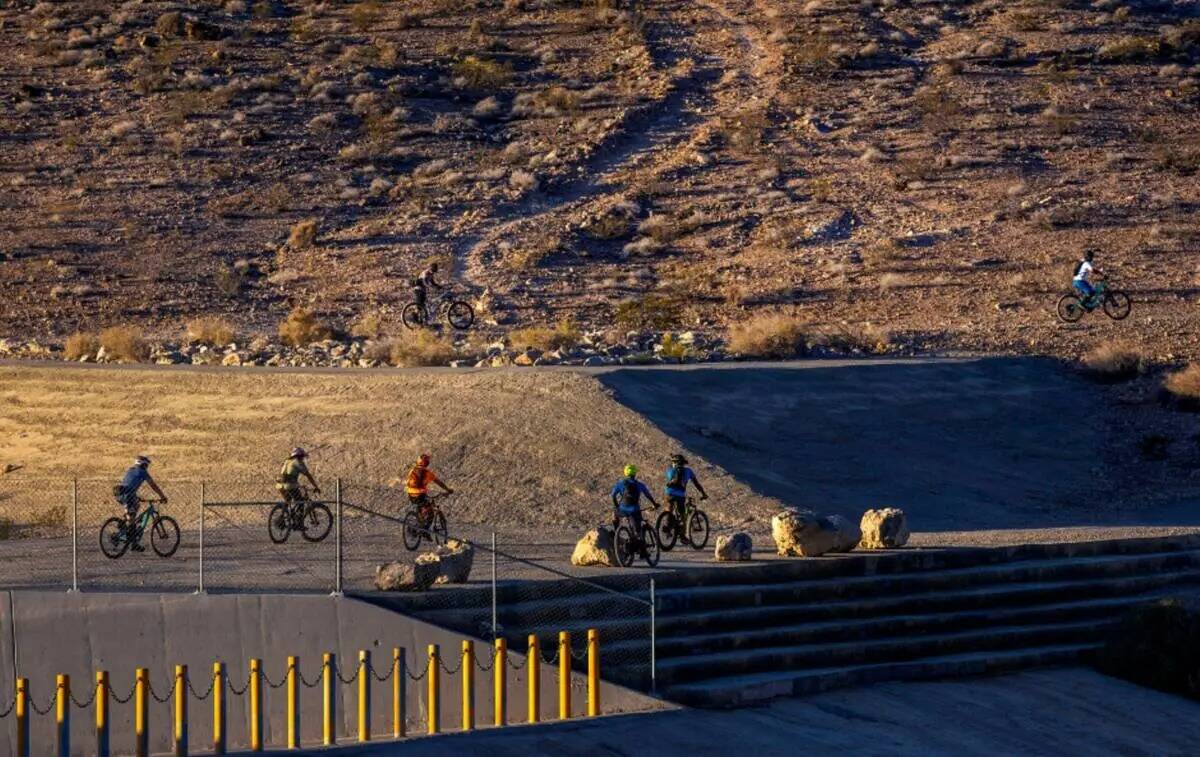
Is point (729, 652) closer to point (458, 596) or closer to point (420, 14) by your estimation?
point (458, 596)

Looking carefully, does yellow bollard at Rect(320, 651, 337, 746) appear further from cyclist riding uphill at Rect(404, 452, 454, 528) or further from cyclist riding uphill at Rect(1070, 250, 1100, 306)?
cyclist riding uphill at Rect(1070, 250, 1100, 306)

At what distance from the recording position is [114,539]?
2602cm

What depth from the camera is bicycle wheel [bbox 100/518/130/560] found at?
25938 millimetres

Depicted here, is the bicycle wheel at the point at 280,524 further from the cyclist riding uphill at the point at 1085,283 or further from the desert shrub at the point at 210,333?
the cyclist riding uphill at the point at 1085,283

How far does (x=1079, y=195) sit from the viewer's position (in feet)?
186

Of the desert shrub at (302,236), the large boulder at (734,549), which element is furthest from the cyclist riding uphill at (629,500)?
the desert shrub at (302,236)

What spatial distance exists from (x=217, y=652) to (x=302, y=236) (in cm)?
3549

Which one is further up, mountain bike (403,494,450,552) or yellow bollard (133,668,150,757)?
mountain bike (403,494,450,552)

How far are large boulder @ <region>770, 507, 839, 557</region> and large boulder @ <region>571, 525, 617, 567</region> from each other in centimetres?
226

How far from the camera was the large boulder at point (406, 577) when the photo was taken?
22109 millimetres

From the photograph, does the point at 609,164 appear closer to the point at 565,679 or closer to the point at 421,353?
the point at 421,353

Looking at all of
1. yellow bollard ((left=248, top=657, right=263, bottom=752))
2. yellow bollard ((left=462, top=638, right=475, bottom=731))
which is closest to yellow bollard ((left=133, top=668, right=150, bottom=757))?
yellow bollard ((left=248, top=657, right=263, bottom=752))

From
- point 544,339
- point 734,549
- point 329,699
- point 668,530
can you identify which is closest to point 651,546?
point 734,549

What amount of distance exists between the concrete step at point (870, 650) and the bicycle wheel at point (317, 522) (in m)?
6.22
